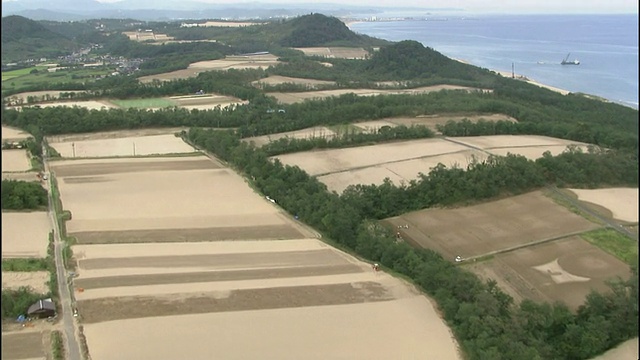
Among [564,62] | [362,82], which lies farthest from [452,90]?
[564,62]

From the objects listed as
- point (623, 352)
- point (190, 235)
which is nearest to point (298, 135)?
point (190, 235)

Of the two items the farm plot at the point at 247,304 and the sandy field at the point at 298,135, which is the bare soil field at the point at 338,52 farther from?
the farm plot at the point at 247,304

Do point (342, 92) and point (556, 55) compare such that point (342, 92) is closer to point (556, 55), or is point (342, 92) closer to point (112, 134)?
point (112, 134)

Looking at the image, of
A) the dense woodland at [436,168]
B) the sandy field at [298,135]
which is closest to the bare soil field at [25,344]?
the dense woodland at [436,168]

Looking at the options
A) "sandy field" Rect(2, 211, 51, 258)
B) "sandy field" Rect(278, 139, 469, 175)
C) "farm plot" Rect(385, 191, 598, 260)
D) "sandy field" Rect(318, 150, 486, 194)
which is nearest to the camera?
"farm plot" Rect(385, 191, 598, 260)

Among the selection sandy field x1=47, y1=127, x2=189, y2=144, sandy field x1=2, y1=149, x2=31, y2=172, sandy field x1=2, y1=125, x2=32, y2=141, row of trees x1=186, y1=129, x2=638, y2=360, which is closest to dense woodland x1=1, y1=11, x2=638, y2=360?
row of trees x1=186, y1=129, x2=638, y2=360

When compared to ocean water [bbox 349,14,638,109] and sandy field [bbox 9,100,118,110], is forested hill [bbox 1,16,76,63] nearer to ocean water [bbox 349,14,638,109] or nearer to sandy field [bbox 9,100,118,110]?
sandy field [bbox 9,100,118,110]

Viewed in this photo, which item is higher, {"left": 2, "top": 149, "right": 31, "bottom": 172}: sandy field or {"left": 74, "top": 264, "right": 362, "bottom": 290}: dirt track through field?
{"left": 2, "top": 149, "right": 31, "bottom": 172}: sandy field
